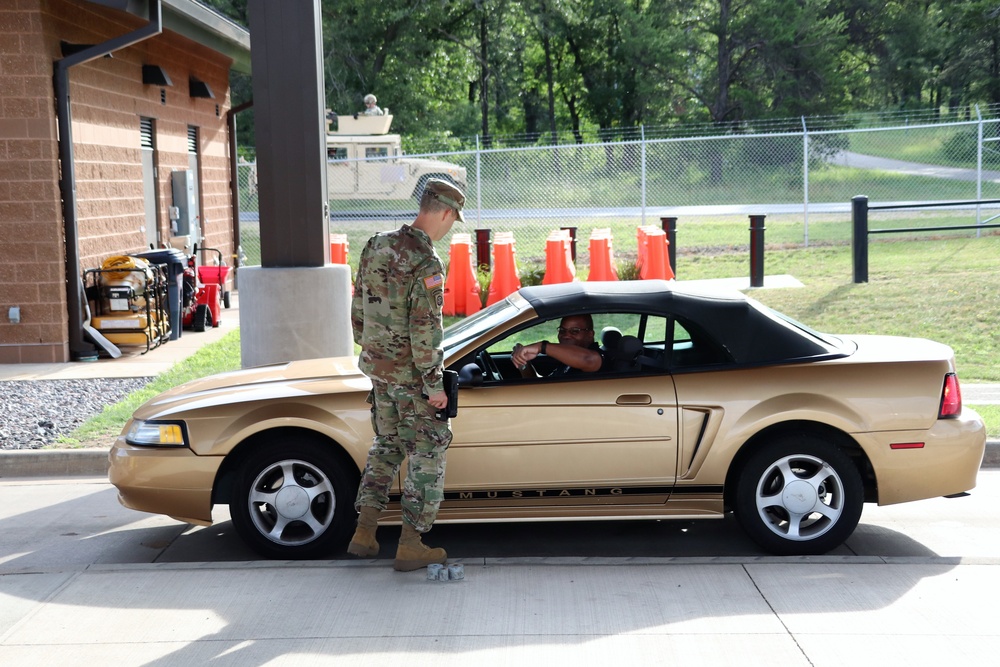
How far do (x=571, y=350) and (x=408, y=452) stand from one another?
1.07 meters

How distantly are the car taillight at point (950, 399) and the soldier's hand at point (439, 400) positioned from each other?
7.96ft

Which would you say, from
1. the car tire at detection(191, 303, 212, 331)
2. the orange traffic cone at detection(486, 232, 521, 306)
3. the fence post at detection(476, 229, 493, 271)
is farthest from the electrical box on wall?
the orange traffic cone at detection(486, 232, 521, 306)

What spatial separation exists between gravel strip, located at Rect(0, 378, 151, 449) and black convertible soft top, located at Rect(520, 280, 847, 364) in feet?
14.4

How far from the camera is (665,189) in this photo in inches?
1078

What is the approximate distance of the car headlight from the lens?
5.64 meters

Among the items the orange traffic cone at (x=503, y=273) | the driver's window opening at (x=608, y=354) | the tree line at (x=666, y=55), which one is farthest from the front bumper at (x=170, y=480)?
the tree line at (x=666, y=55)

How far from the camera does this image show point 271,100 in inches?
314

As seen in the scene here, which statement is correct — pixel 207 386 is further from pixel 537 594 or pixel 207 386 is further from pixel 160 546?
pixel 537 594

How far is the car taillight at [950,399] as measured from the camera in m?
5.61

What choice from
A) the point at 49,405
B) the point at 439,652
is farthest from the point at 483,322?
the point at 49,405

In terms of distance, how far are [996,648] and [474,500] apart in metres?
2.38

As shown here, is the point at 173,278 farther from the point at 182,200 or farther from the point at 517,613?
the point at 517,613

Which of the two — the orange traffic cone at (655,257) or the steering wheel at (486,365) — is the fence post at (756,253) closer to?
the orange traffic cone at (655,257)

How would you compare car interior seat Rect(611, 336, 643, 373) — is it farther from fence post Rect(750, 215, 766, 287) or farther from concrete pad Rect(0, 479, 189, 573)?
fence post Rect(750, 215, 766, 287)
